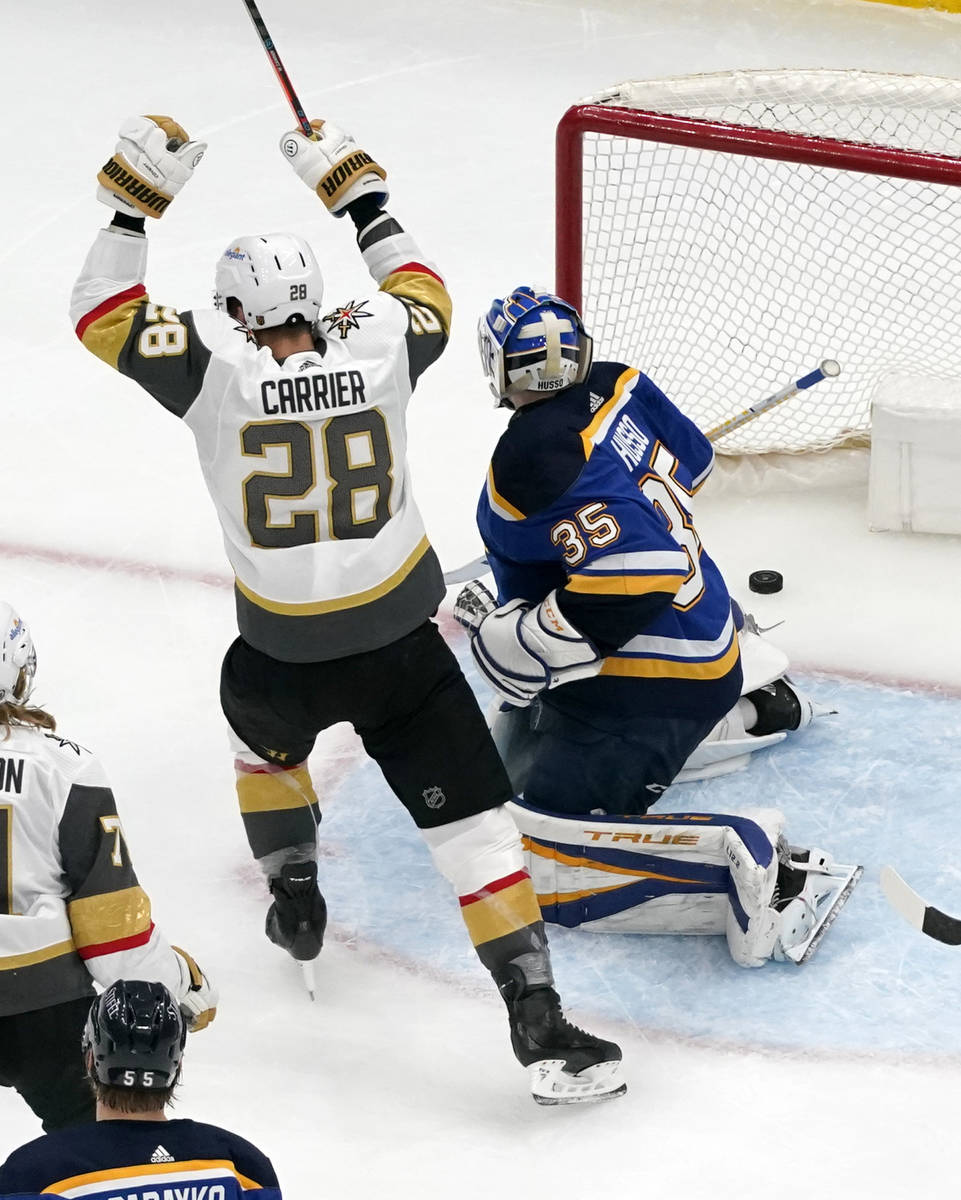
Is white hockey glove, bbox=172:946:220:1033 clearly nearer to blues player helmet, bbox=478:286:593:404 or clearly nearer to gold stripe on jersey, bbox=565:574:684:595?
gold stripe on jersey, bbox=565:574:684:595

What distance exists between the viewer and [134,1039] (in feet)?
6.78

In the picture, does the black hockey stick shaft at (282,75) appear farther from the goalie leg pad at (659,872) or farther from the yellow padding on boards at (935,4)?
the yellow padding on boards at (935,4)

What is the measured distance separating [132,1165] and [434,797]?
3.62 feet

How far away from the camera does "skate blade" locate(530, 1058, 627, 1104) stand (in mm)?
2910

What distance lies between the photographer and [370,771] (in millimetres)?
3781

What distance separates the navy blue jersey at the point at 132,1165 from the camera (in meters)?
1.97

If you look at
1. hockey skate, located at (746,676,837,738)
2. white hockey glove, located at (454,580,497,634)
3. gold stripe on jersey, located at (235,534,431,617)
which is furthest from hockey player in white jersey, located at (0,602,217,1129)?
hockey skate, located at (746,676,837,738)

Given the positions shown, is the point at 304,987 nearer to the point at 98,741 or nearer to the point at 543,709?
the point at 543,709

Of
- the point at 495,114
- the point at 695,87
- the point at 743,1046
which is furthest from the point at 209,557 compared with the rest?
the point at 495,114

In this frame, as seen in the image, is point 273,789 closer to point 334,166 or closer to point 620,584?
point 620,584

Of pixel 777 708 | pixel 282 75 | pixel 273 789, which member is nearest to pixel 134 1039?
pixel 273 789

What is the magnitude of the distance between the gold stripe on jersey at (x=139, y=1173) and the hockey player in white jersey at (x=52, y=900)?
0.54 meters

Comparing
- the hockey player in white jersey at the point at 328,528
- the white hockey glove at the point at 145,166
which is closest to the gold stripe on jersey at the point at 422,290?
the hockey player in white jersey at the point at 328,528

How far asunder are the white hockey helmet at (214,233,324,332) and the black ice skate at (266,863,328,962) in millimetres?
916
